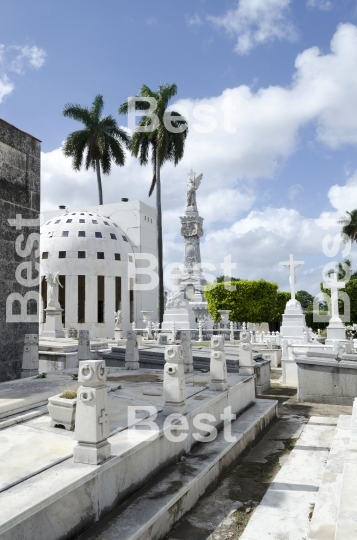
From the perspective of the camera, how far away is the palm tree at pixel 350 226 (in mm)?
50094

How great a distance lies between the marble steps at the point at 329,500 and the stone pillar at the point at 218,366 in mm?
2451

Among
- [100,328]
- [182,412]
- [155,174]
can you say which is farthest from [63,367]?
[100,328]

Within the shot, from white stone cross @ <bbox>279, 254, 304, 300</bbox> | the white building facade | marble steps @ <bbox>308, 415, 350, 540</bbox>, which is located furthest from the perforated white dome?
marble steps @ <bbox>308, 415, 350, 540</bbox>

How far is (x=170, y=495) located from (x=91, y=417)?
1657mm

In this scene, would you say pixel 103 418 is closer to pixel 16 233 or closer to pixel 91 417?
pixel 91 417

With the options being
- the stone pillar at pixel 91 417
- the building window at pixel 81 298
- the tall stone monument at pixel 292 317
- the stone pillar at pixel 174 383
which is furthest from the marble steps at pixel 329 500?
the building window at pixel 81 298

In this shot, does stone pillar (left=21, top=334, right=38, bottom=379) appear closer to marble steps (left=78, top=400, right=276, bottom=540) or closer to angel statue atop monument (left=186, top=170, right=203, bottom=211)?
marble steps (left=78, top=400, right=276, bottom=540)

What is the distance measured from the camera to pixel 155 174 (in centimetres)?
3081

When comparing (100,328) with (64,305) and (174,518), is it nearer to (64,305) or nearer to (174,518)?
(64,305)

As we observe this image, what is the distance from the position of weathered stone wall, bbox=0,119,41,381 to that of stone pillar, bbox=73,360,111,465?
4.88m

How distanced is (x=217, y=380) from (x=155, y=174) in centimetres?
2402

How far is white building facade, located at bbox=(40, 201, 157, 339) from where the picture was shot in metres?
36.3

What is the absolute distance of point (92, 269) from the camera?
3647cm

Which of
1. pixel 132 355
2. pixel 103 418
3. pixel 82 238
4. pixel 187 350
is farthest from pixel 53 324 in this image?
pixel 103 418
